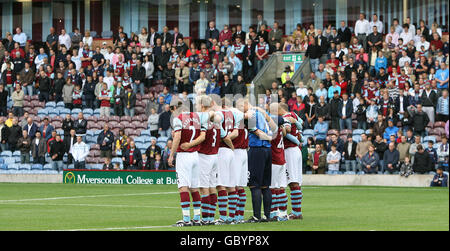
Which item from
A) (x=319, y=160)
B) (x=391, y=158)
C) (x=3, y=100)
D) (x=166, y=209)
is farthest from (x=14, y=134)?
(x=166, y=209)

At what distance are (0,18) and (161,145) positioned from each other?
21.6m

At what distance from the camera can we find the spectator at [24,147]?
35969 mm

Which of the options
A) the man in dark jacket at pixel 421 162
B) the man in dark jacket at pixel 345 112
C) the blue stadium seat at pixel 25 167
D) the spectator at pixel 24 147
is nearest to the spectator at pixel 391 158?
the man in dark jacket at pixel 421 162

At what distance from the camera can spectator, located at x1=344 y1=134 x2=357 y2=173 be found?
30.9m

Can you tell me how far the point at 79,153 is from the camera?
115 feet

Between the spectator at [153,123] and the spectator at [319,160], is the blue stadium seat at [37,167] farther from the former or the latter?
the spectator at [319,160]

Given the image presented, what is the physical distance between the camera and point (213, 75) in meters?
36.3

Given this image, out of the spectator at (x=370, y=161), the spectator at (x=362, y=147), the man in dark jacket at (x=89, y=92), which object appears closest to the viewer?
the spectator at (x=370, y=161)

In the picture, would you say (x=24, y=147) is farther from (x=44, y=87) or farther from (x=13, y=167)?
(x=44, y=87)

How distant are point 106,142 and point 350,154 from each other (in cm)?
1028

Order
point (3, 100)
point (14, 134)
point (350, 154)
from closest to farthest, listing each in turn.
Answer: point (350, 154), point (14, 134), point (3, 100)

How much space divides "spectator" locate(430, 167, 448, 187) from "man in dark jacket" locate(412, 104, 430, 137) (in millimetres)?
2465

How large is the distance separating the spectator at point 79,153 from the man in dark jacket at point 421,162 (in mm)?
13608

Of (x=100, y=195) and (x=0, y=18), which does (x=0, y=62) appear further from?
(x=100, y=195)
